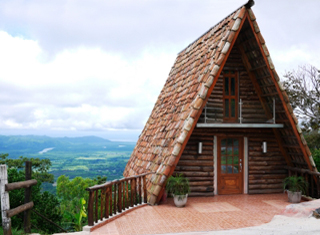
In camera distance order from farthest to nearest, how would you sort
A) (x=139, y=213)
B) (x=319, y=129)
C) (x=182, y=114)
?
Answer: (x=319, y=129), (x=182, y=114), (x=139, y=213)

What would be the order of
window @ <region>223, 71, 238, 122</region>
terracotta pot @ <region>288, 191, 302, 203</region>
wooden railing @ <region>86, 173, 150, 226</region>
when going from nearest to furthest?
wooden railing @ <region>86, 173, 150, 226</region>, terracotta pot @ <region>288, 191, 302, 203</region>, window @ <region>223, 71, 238, 122</region>

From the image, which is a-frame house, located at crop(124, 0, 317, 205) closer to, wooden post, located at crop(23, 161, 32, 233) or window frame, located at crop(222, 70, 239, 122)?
window frame, located at crop(222, 70, 239, 122)

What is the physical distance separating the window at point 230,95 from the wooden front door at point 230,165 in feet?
2.88

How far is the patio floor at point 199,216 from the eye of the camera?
7.58 meters

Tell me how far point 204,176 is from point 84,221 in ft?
14.3

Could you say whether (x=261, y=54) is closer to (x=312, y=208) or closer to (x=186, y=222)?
(x=312, y=208)

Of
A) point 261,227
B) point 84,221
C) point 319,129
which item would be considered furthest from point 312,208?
point 319,129

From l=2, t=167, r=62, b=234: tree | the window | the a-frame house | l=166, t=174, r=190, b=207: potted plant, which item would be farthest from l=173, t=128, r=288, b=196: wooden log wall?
l=2, t=167, r=62, b=234: tree

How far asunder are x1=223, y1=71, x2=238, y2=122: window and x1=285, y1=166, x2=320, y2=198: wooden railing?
9.36ft

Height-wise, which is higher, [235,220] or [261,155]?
[261,155]

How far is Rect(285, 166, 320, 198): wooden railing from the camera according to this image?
1055 centimetres

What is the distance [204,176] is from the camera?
11.5 m

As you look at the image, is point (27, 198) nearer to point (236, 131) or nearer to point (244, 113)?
point (236, 131)

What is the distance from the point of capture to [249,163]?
11.9m
